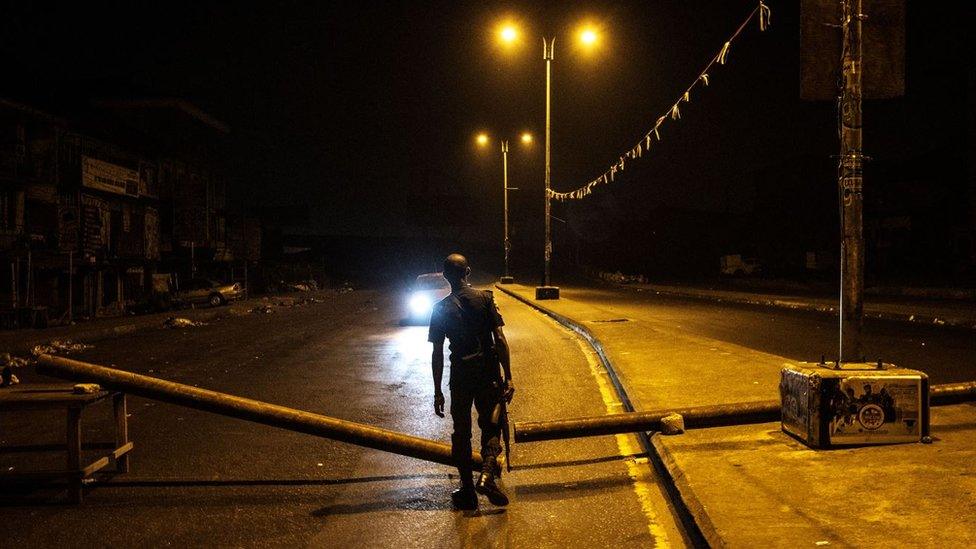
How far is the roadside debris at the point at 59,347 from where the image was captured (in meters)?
16.4

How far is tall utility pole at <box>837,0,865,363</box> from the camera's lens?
250 inches

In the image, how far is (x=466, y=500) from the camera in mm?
5160

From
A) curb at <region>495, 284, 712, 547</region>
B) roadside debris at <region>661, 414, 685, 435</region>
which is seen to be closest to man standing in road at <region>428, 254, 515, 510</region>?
curb at <region>495, 284, 712, 547</region>

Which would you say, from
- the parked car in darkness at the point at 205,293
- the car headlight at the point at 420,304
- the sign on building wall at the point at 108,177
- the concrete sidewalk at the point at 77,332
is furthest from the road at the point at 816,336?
the sign on building wall at the point at 108,177

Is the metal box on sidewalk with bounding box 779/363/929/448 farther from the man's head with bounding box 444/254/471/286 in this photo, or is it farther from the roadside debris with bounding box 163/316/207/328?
the roadside debris with bounding box 163/316/207/328

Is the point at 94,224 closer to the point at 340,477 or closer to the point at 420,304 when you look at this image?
the point at 420,304

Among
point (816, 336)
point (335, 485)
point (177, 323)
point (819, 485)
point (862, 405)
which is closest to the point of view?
point (819, 485)

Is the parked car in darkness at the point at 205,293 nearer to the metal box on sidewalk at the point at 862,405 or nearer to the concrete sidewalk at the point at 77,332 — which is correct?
the concrete sidewalk at the point at 77,332

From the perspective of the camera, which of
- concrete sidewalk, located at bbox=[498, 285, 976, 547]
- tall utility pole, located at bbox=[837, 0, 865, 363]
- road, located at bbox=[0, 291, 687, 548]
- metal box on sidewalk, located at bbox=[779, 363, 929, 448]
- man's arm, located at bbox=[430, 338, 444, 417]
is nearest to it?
A: concrete sidewalk, located at bbox=[498, 285, 976, 547]

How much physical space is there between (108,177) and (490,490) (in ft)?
99.0

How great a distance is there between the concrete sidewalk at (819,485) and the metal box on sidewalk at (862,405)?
12 cm

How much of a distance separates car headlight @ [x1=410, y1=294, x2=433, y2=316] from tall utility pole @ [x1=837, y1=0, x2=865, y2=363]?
51.2 feet

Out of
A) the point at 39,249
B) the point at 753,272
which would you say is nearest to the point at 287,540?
the point at 39,249

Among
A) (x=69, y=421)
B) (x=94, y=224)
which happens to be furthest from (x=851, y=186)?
(x=94, y=224)
